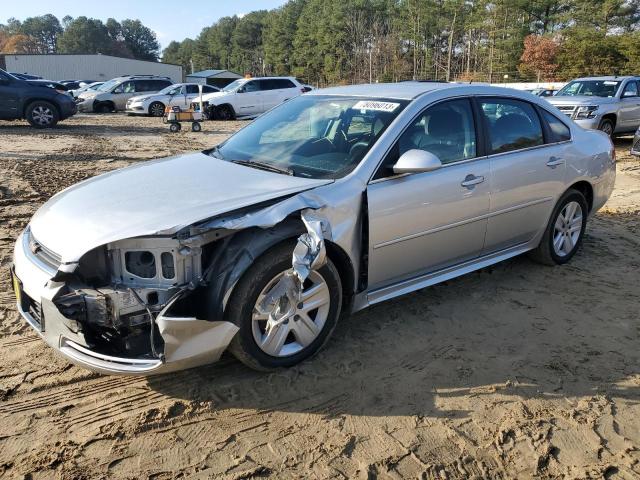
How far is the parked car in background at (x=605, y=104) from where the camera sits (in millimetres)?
Answer: 12906

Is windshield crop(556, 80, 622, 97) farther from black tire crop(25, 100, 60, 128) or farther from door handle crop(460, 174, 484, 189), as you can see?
black tire crop(25, 100, 60, 128)

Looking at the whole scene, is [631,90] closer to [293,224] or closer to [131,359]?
[293,224]

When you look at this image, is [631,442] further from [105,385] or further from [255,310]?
[105,385]

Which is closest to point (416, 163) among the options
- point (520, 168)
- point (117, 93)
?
point (520, 168)

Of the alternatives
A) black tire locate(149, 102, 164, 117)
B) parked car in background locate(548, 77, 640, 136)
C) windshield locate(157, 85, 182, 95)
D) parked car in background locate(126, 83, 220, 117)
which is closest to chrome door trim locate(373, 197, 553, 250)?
parked car in background locate(548, 77, 640, 136)

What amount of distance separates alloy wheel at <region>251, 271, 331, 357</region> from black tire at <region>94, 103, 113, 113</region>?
82.7 feet

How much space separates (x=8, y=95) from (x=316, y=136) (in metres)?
14.0

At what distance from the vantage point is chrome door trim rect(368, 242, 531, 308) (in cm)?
363

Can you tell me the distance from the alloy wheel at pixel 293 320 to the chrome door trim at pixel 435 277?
443 millimetres

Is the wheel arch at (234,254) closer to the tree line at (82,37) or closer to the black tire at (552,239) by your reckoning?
the black tire at (552,239)

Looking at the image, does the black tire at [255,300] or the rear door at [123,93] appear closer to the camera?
the black tire at [255,300]

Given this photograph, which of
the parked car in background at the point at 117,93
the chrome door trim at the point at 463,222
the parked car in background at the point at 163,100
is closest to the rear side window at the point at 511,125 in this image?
the chrome door trim at the point at 463,222

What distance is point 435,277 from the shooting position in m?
3.95

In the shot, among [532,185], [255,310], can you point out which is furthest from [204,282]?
[532,185]
